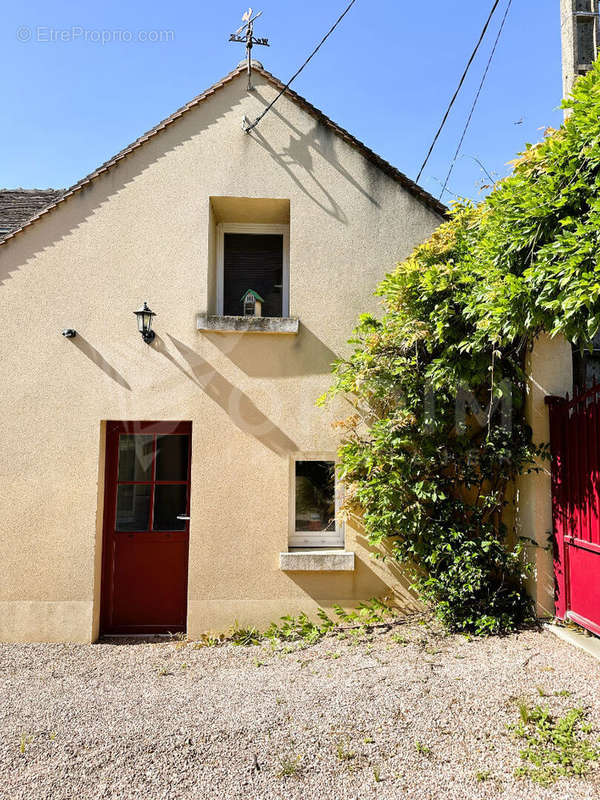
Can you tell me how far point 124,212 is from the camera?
19.9 feet

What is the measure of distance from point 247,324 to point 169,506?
7.44 feet

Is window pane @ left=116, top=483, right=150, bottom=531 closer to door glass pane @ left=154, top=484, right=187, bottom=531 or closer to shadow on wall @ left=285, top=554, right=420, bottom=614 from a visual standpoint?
door glass pane @ left=154, top=484, right=187, bottom=531

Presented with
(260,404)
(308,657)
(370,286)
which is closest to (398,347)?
(370,286)

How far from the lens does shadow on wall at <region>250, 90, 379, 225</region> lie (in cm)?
618

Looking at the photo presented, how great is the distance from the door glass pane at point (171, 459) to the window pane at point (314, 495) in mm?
1347

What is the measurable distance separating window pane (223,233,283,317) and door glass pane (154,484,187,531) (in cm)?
218

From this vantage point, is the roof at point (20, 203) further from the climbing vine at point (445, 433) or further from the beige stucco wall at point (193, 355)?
the climbing vine at point (445, 433)

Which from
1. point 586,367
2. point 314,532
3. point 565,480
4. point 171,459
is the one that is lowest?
point 314,532

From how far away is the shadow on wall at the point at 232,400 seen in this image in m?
5.93

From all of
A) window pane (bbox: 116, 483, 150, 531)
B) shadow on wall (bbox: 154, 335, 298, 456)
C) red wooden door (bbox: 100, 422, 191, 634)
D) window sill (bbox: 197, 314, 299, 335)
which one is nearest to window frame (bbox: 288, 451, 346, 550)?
shadow on wall (bbox: 154, 335, 298, 456)

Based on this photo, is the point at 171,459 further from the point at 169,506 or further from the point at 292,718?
the point at 292,718

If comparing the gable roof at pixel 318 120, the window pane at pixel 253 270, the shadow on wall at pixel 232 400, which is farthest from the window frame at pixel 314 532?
the gable roof at pixel 318 120

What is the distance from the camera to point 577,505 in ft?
15.7

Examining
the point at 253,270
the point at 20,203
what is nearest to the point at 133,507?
the point at 253,270
